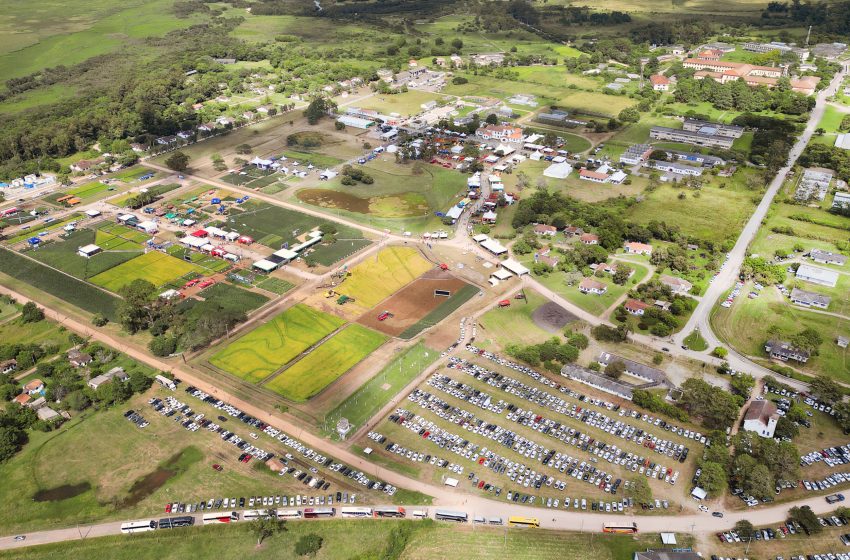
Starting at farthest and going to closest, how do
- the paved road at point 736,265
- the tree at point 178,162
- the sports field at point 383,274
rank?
the tree at point 178,162 → the sports field at point 383,274 → the paved road at point 736,265

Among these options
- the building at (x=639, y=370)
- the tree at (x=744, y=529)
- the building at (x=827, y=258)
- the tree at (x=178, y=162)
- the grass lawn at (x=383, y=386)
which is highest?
the tree at (x=178, y=162)

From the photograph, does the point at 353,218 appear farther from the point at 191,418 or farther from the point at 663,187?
the point at 663,187

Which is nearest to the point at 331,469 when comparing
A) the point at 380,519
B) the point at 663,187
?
the point at 380,519

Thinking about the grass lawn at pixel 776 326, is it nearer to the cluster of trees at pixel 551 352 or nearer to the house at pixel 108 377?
the cluster of trees at pixel 551 352

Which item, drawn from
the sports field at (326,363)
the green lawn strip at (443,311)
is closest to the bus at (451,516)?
the sports field at (326,363)

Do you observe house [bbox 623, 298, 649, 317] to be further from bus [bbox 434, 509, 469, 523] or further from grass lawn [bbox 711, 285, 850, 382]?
bus [bbox 434, 509, 469, 523]

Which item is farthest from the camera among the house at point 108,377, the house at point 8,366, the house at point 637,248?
the house at point 637,248

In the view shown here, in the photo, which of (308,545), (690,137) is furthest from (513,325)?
(690,137)
